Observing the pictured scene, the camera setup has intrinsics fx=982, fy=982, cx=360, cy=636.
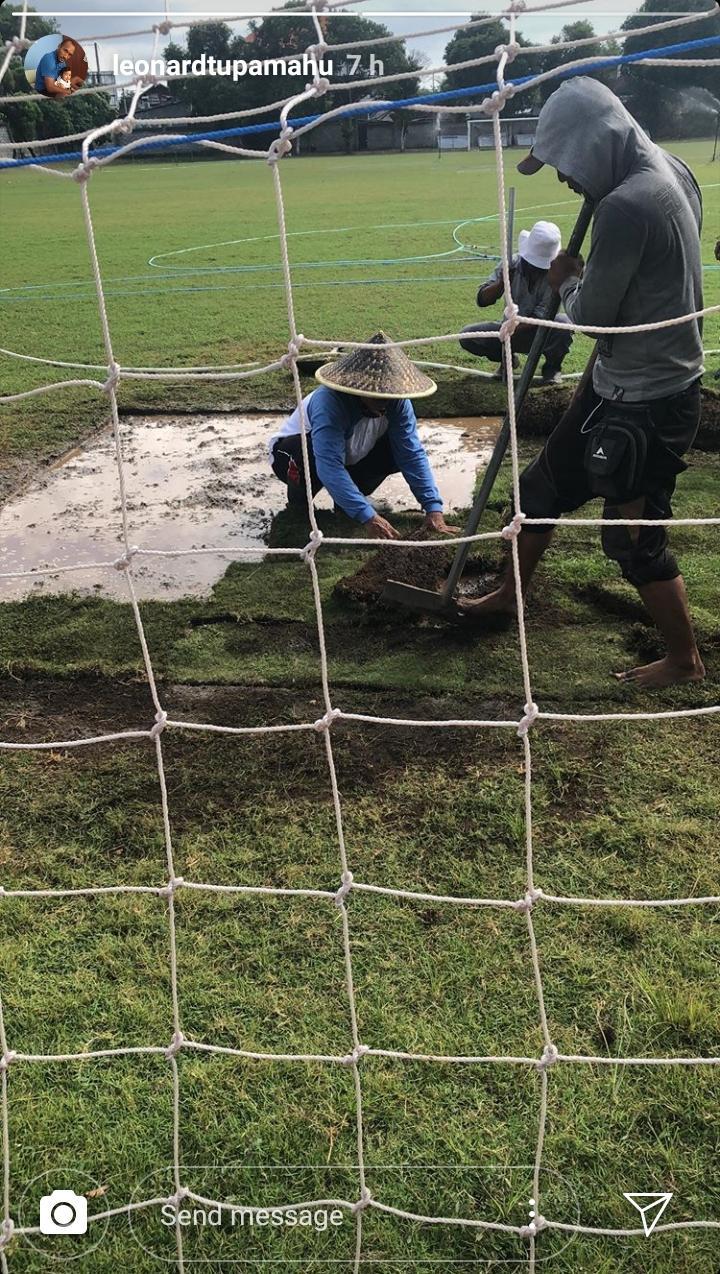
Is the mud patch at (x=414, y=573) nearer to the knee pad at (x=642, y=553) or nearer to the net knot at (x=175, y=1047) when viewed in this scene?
the knee pad at (x=642, y=553)

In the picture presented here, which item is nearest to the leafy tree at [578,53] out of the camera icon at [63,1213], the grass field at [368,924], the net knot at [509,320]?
the net knot at [509,320]

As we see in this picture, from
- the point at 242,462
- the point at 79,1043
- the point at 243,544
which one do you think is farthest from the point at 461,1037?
the point at 242,462

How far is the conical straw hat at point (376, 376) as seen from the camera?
3.39 m

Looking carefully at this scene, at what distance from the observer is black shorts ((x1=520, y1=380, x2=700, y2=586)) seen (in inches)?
102

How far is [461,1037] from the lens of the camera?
1839mm

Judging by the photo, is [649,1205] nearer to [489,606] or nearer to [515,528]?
[515,528]

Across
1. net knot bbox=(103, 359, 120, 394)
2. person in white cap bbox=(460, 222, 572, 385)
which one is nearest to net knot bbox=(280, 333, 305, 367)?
net knot bbox=(103, 359, 120, 394)

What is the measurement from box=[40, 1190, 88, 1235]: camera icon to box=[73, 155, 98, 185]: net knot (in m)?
1.72

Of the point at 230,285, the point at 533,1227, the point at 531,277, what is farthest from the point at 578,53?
the point at 533,1227

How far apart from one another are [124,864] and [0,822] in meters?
0.38

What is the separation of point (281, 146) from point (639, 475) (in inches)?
51.7

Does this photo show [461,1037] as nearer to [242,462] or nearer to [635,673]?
[635,673]

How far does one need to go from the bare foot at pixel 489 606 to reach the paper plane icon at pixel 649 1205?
6.14 feet

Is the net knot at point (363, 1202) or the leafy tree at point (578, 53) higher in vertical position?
the leafy tree at point (578, 53)
